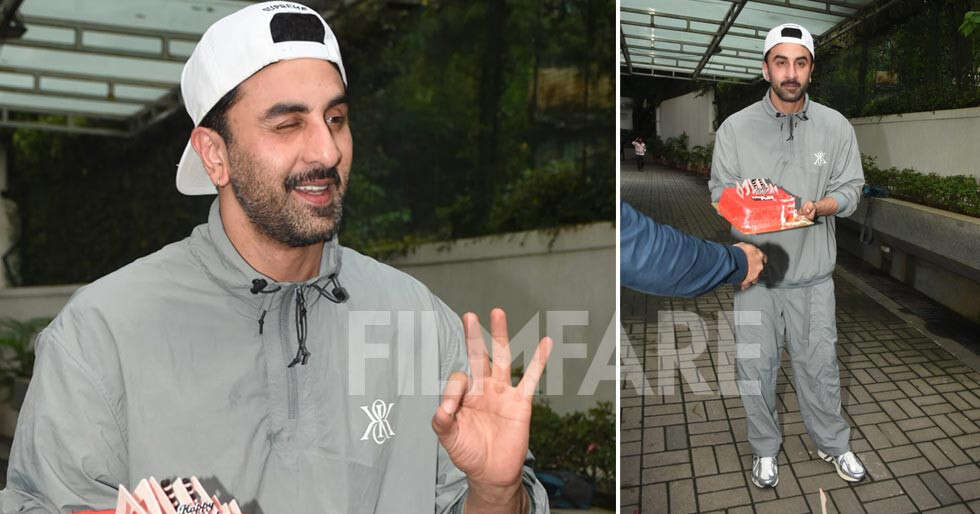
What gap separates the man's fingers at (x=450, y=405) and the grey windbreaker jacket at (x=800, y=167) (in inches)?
48.0

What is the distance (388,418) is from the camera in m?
1.70

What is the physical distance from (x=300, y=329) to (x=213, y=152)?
40 cm

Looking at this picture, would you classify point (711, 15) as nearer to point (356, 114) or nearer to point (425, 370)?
point (425, 370)

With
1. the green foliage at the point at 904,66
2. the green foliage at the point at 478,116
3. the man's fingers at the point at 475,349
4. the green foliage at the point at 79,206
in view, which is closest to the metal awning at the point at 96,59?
the green foliage at the point at 79,206

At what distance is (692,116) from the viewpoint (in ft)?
7.80

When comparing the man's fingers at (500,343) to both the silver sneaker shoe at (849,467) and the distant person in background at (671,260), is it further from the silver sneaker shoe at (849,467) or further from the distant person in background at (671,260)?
the silver sneaker shoe at (849,467)

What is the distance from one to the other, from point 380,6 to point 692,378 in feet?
9.12

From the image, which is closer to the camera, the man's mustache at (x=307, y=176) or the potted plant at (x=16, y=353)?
the man's mustache at (x=307, y=176)

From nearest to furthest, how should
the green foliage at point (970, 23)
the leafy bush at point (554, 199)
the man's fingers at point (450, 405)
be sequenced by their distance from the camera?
1. the man's fingers at point (450, 405)
2. the green foliage at point (970, 23)
3. the leafy bush at point (554, 199)

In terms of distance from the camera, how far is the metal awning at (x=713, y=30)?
2252 mm

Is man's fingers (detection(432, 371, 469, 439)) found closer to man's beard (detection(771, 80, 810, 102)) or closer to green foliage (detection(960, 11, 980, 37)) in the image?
man's beard (detection(771, 80, 810, 102))

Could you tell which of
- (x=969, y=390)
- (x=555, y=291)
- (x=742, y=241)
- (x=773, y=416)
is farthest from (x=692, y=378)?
(x=555, y=291)

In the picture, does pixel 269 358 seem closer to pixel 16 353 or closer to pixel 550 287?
pixel 550 287
